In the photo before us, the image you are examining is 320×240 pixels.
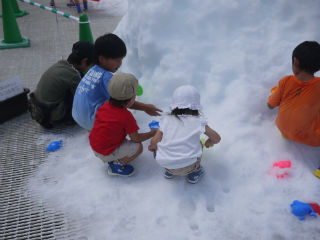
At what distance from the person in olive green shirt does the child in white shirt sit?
1.22 m

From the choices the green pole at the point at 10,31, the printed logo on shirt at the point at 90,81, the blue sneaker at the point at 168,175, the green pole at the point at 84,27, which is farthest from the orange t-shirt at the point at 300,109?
the green pole at the point at 10,31

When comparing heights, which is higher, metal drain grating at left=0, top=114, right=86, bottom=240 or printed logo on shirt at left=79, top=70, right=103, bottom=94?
printed logo on shirt at left=79, top=70, right=103, bottom=94

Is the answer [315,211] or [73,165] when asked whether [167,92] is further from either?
[315,211]

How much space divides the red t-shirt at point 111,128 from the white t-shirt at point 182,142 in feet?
0.95

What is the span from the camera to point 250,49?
2623 mm

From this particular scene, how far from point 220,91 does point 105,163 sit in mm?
1241

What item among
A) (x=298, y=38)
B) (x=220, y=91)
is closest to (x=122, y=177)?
(x=220, y=91)

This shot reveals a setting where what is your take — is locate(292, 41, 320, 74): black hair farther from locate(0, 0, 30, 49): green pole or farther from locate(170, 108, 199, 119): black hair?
locate(0, 0, 30, 49): green pole

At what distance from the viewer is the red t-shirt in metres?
2.04

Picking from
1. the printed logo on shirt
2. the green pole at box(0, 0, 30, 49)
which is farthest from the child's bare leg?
the green pole at box(0, 0, 30, 49)

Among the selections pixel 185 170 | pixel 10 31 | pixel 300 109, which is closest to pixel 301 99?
pixel 300 109

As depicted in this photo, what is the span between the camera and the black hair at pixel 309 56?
1897 mm

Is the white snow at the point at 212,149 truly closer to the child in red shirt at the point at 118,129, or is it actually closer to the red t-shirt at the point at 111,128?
the child in red shirt at the point at 118,129

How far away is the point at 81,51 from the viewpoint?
8.95ft
